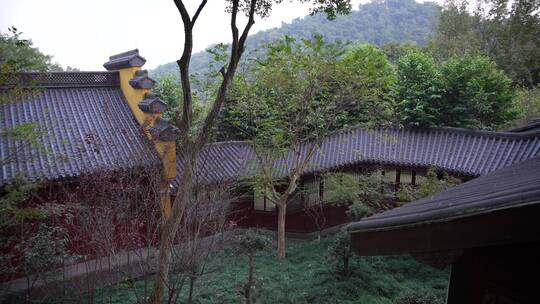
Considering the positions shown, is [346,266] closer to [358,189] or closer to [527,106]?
[358,189]

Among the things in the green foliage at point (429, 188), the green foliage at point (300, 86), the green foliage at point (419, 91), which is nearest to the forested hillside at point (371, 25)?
the green foliage at point (419, 91)

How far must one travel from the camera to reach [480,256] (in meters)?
2.48

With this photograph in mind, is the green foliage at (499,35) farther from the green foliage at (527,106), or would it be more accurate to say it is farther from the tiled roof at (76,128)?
the tiled roof at (76,128)

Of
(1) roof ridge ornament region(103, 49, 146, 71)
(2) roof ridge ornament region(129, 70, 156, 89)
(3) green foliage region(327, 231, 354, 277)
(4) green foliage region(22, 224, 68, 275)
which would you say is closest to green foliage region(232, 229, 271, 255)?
(3) green foliage region(327, 231, 354, 277)

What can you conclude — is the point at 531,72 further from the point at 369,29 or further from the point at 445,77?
the point at 369,29

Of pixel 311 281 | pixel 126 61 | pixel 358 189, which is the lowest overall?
pixel 311 281

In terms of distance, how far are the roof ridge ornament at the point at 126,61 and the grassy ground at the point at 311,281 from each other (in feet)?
21.2

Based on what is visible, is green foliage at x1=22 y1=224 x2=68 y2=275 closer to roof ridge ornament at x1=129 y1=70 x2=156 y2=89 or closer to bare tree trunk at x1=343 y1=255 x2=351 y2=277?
roof ridge ornament at x1=129 y1=70 x2=156 y2=89

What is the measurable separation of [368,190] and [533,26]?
20.3 m

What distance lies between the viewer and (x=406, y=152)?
12992 mm

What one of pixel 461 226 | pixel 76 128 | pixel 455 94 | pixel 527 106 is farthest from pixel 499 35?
pixel 461 226

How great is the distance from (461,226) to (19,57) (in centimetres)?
1901

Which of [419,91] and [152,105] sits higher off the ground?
[419,91]

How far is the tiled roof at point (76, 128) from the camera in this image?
30.0 feet
